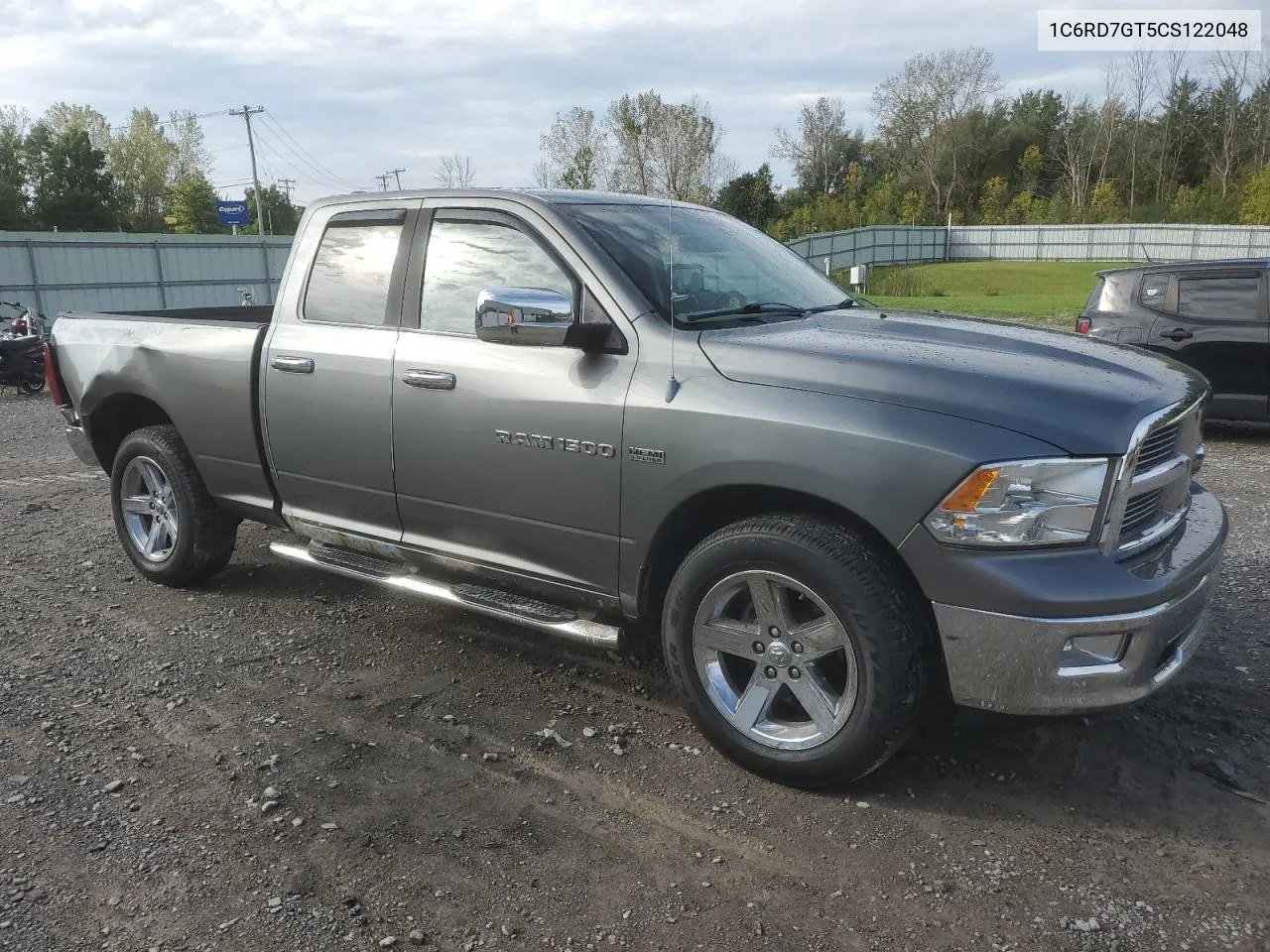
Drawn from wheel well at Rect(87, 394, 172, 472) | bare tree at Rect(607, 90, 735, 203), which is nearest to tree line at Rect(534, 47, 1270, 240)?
bare tree at Rect(607, 90, 735, 203)

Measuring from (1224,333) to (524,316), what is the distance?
300 inches

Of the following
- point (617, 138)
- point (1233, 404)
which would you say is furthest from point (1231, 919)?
point (617, 138)

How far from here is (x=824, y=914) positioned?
2.72m

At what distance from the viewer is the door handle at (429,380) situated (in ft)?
12.8

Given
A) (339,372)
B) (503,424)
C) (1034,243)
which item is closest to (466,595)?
(503,424)

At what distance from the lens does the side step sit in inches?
146

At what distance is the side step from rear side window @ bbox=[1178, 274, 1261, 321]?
7610mm

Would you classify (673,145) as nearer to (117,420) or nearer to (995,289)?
(995,289)

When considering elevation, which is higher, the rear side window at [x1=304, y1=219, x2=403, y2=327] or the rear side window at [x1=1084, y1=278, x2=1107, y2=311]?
the rear side window at [x1=304, y1=219, x2=403, y2=327]

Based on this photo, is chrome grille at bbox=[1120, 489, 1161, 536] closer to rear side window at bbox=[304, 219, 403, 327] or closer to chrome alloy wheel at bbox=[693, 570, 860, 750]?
chrome alloy wheel at bbox=[693, 570, 860, 750]

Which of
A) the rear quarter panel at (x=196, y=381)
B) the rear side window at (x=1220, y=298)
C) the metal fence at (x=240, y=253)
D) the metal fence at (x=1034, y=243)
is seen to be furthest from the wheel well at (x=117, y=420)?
the metal fence at (x=1034, y=243)

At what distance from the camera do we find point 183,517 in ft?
17.0

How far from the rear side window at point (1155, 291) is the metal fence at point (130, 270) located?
19.0 metres

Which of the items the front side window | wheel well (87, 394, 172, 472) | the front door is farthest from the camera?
wheel well (87, 394, 172, 472)
